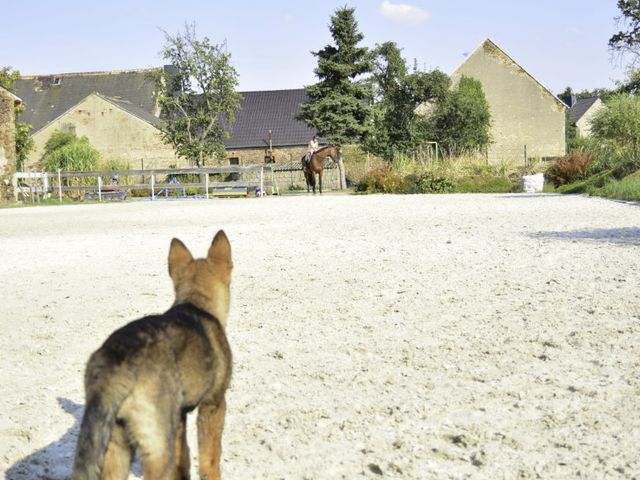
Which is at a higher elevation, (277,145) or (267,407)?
(277,145)

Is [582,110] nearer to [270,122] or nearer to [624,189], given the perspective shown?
[270,122]

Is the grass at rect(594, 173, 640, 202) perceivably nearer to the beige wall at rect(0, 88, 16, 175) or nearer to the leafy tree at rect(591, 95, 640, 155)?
the leafy tree at rect(591, 95, 640, 155)

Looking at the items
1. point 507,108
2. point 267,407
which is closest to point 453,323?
point 267,407

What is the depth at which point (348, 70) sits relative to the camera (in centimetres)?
4472

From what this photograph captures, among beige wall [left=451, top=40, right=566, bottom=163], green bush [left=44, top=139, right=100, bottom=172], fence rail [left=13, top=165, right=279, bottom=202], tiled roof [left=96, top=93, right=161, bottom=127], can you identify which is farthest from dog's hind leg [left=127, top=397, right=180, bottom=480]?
tiled roof [left=96, top=93, right=161, bottom=127]

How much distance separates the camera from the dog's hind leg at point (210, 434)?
2.77 m

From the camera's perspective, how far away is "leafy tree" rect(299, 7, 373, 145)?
44.7 meters

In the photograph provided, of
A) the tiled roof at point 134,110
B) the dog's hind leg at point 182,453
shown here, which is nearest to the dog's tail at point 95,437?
the dog's hind leg at point 182,453

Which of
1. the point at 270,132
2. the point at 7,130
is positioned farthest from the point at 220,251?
the point at 270,132

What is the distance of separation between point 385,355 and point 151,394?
285 centimetres

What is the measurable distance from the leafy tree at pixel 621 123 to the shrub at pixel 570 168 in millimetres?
1703

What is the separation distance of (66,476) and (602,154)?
31.9m

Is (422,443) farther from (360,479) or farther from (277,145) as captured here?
(277,145)

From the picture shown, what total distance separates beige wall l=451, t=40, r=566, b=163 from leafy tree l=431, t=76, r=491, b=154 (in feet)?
19.0
